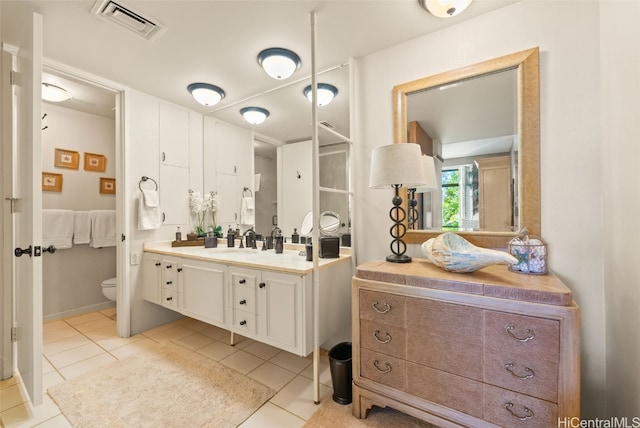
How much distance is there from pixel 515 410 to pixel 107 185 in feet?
14.5

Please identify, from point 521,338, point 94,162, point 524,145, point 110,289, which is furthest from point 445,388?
point 94,162

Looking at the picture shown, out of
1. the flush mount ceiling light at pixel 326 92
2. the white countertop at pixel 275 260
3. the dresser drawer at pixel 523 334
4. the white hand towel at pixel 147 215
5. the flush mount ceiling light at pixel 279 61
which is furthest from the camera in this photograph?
the white hand towel at pixel 147 215

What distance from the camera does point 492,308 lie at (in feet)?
3.51

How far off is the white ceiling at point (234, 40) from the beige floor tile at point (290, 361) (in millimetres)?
1861

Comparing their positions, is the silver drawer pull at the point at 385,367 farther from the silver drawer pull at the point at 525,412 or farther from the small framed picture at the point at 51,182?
the small framed picture at the point at 51,182

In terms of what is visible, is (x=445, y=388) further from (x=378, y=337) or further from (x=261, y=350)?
(x=261, y=350)

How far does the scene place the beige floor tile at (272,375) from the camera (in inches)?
68.1

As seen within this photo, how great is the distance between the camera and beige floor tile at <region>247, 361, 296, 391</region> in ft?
5.67

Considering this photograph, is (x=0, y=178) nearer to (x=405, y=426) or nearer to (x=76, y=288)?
(x=76, y=288)

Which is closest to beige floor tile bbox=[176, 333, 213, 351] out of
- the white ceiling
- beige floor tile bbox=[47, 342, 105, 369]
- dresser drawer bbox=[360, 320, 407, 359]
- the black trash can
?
beige floor tile bbox=[47, 342, 105, 369]

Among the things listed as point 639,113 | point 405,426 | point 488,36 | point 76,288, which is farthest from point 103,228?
point 639,113

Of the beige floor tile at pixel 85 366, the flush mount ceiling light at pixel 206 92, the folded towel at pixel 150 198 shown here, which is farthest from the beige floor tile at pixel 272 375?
the flush mount ceiling light at pixel 206 92

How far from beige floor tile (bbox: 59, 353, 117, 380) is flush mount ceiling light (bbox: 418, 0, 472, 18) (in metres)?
3.32

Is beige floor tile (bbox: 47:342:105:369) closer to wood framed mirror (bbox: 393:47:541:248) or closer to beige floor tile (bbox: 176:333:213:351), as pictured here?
beige floor tile (bbox: 176:333:213:351)
